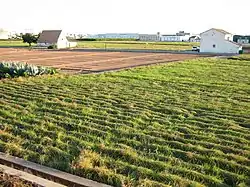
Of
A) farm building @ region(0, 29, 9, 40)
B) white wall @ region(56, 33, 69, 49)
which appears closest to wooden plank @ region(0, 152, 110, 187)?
white wall @ region(56, 33, 69, 49)

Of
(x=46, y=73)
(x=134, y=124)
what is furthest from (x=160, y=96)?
(x=46, y=73)

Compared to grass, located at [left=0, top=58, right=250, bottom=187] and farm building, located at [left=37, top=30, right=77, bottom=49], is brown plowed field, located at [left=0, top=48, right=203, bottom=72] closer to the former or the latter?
grass, located at [left=0, top=58, right=250, bottom=187]

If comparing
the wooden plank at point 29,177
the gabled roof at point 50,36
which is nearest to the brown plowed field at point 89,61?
the wooden plank at point 29,177

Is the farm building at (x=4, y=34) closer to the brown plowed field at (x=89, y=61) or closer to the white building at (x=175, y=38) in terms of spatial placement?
the white building at (x=175, y=38)

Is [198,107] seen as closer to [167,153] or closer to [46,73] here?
[167,153]

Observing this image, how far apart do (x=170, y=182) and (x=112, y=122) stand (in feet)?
9.53

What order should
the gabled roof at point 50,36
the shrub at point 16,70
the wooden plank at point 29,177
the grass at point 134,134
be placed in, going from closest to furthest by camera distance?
the wooden plank at point 29,177
the grass at point 134,134
the shrub at point 16,70
the gabled roof at point 50,36

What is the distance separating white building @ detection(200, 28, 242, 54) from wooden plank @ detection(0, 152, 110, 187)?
45.9m

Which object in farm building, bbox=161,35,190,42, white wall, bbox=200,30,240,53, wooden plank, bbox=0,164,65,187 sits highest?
farm building, bbox=161,35,190,42

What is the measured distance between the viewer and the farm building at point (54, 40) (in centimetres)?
6217

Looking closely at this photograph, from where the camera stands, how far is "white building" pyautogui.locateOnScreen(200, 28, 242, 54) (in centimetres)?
4697

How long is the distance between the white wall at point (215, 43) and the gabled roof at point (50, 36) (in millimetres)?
29209

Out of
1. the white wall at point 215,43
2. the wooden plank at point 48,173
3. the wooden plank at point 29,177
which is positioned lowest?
the wooden plank at point 48,173

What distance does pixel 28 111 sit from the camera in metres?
7.73
